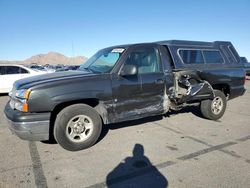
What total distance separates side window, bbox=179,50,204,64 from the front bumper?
3494 millimetres

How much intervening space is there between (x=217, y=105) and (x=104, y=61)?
3331 millimetres

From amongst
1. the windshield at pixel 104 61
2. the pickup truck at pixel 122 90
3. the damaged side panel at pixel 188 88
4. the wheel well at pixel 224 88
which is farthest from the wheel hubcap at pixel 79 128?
the wheel well at pixel 224 88

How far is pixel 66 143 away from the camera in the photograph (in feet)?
13.8

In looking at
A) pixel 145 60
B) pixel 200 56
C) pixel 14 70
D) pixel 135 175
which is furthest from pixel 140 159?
pixel 14 70

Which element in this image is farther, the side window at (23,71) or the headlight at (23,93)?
the side window at (23,71)

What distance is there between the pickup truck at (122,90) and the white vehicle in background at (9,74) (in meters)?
7.35

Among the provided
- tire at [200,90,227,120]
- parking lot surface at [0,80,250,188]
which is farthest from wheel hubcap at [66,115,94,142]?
tire at [200,90,227,120]

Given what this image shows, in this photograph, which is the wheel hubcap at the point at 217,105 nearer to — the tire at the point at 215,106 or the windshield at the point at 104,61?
the tire at the point at 215,106

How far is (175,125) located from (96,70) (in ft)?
8.09

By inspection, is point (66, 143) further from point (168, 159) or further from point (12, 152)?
point (168, 159)

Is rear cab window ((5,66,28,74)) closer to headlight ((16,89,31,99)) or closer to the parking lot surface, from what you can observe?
the parking lot surface

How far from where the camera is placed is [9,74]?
37.3ft

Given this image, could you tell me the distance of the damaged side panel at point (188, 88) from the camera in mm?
5488

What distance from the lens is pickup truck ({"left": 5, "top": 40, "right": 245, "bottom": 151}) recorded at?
13.1 feet
